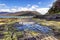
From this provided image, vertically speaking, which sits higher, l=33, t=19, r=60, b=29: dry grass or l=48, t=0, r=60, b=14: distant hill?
l=48, t=0, r=60, b=14: distant hill

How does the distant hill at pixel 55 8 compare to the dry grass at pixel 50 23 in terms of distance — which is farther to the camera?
the distant hill at pixel 55 8

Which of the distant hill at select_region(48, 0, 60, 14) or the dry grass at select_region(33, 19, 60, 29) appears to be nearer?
the dry grass at select_region(33, 19, 60, 29)

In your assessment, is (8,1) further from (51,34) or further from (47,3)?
(51,34)

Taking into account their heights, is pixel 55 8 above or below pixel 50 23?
above

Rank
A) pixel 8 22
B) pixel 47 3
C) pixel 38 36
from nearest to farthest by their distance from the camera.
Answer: pixel 38 36 < pixel 8 22 < pixel 47 3

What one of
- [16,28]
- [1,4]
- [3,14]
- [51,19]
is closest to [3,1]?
[1,4]

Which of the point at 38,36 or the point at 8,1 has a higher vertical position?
the point at 8,1

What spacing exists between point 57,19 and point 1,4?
2311 mm

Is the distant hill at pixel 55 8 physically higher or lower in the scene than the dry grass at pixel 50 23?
higher

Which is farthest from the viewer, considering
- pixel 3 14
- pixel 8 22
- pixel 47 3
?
pixel 47 3

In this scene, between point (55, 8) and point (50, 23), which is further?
point (55, 8)

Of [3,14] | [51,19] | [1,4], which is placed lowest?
[51,19]

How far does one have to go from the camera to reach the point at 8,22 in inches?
197

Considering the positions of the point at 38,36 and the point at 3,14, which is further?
the point at 3,14
